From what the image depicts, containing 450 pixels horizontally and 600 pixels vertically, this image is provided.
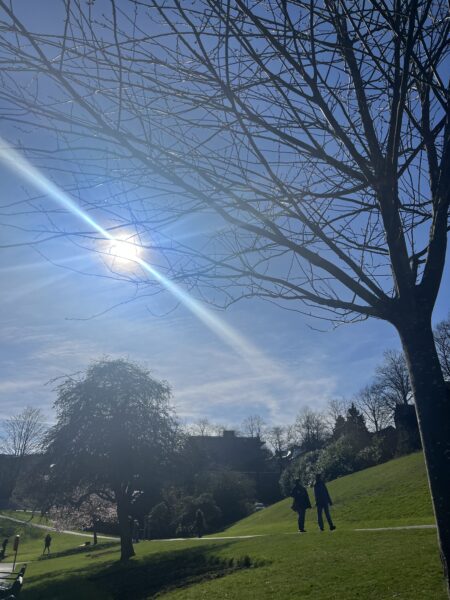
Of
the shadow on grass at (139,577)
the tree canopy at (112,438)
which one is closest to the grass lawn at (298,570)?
the shadow on grass at (139,577)

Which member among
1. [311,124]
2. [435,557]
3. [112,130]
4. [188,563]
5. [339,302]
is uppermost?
[311,124]

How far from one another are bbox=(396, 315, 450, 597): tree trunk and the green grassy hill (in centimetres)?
1577

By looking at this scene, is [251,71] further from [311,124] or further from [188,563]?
[188,563]

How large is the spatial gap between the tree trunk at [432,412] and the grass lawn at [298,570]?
4.47 metres

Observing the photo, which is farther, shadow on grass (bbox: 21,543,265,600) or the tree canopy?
the tree canopy

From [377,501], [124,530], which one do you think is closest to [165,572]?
[124,530]

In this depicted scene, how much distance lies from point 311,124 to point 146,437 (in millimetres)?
20731

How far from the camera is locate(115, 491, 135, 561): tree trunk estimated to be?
20.1 meters

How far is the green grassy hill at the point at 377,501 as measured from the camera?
64.9 feet

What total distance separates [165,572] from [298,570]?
289 inches

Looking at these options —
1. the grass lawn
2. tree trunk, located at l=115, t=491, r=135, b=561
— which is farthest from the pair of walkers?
tree trunk, located at l=115, t=491, r=135, b=561

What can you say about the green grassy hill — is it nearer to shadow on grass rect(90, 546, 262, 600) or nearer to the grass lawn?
the grass lawn

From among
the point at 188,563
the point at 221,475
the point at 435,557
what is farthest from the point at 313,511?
the point at 435,557

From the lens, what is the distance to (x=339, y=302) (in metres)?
3.51
